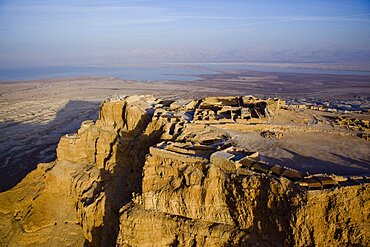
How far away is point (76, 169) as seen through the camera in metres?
27.2

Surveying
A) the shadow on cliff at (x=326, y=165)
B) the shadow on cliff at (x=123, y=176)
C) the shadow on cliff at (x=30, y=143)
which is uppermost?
the shadow on cliff at (x=326, y=165)

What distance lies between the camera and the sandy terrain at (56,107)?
3903cm

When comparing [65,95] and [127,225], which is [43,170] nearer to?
[127,225]

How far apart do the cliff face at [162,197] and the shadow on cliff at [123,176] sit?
0.08m

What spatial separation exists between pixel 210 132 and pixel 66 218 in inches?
511

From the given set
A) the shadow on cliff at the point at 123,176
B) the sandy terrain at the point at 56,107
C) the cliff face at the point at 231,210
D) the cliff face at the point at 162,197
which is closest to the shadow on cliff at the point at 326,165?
the sandy terrain at the point at 56,107

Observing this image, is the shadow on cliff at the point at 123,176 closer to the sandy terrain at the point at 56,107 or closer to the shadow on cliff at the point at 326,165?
the sandy terrain at the point at 56,107

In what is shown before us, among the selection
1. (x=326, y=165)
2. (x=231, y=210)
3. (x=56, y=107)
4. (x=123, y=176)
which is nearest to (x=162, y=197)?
(x=231, y=210)

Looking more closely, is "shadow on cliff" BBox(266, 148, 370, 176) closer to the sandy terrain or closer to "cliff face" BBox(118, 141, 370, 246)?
the sandy terrain

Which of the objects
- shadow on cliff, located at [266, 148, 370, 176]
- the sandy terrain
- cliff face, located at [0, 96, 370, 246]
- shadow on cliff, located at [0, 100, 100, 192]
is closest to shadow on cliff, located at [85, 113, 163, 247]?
cliff face, located at [0, 96, 370, 246]

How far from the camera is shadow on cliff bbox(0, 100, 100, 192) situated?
36812 mm

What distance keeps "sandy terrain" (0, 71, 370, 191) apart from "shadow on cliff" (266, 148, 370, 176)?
50 cm

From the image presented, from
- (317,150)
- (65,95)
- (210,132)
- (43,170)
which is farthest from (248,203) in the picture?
(65,95)

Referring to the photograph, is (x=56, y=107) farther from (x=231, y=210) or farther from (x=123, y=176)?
(x=231, y=210)
